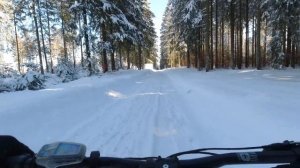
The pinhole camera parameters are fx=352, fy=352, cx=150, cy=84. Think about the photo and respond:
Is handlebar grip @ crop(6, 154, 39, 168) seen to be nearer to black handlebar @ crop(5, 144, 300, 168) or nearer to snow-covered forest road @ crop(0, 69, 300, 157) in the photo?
black handlebar @ crop(5, 144, 300, 168)

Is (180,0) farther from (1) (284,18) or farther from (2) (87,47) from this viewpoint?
(2) (87,47)

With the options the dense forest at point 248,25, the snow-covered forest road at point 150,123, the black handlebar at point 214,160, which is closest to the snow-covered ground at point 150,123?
the snow-covered forest road at point 150,123

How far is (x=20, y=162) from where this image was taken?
72.8 inches

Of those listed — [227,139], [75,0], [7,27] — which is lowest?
[227,139]

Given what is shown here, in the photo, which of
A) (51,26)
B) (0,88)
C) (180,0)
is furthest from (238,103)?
(51,26)

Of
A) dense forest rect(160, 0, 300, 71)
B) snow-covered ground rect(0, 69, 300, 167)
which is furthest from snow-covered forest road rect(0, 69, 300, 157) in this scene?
dense forest rect(160, 0, 300, 71)

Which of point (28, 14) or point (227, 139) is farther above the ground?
point (28, 14)

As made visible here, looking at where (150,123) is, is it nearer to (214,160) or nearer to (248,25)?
(214,160)

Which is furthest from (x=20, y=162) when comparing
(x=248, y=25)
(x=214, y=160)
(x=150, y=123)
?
(x=248, y=25)

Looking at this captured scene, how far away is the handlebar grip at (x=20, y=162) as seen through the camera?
183 cm

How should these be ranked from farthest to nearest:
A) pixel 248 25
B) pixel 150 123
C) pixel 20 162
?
pixel 248 25, pixel 150 123, pixel 20 162

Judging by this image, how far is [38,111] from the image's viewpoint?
841 centimetres

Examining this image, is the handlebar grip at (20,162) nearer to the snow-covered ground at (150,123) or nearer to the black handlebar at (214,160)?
the black handlebar at (214,160)

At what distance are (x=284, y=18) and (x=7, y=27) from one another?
23110mm
